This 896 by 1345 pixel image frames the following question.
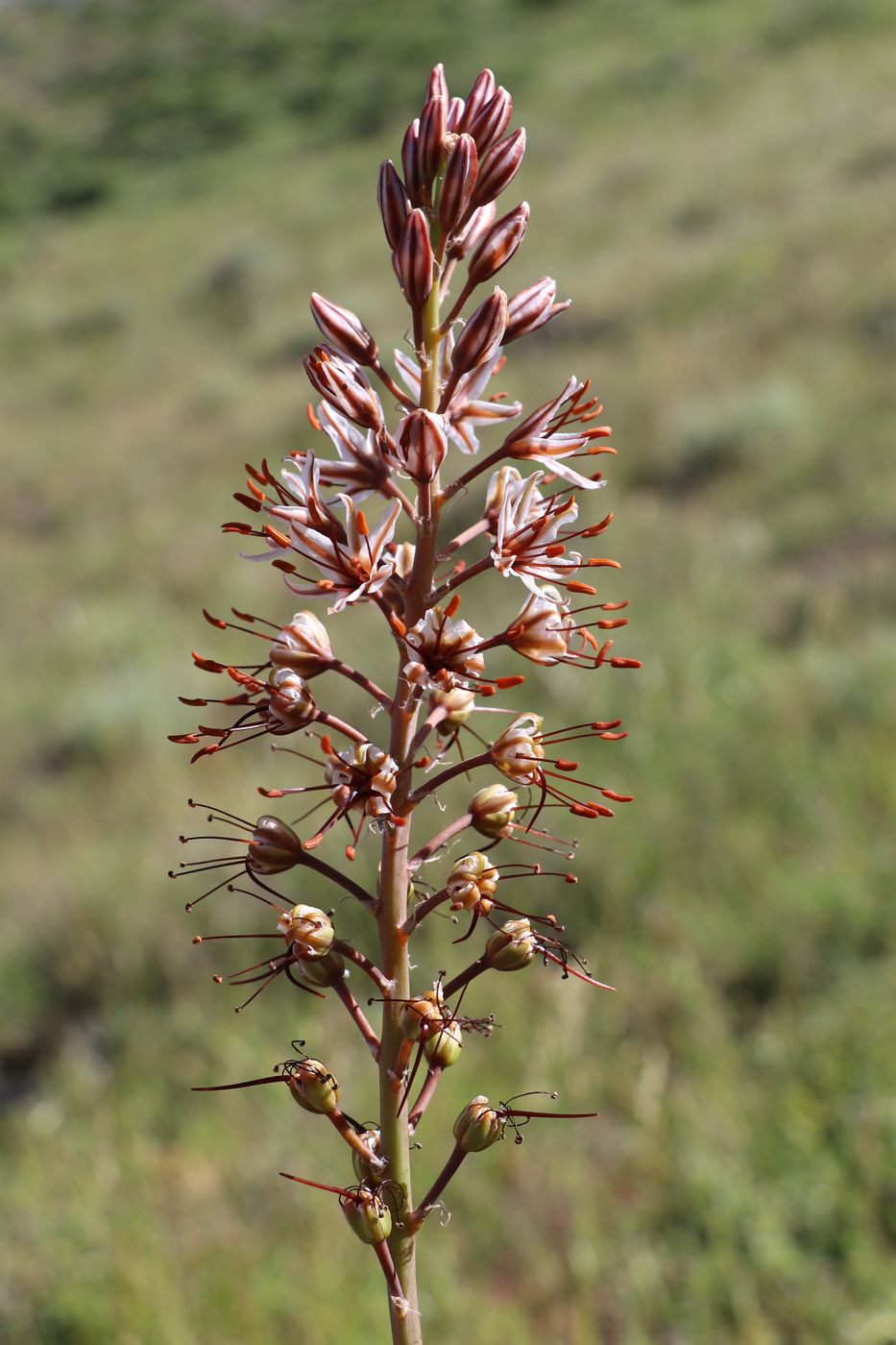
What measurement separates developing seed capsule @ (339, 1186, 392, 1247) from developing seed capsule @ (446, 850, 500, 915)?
1.47ft

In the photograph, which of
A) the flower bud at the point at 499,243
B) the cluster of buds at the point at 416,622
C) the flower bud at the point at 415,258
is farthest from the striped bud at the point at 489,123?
the flower bud at the point at 415,258

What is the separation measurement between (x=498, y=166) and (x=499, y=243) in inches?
5.0

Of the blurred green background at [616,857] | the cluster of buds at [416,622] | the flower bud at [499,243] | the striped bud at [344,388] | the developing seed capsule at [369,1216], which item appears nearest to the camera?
the developing seed capsule at [369,1216]

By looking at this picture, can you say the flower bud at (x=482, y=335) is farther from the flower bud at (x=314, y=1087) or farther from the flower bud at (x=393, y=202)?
the flower bud at (x=314, y=1087)

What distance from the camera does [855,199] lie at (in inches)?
618

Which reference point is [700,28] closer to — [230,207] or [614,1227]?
[230,207]

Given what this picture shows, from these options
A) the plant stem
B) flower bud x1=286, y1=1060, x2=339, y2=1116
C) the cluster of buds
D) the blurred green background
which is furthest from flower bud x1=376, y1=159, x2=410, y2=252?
the blurred green background

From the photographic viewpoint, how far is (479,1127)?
1885mm

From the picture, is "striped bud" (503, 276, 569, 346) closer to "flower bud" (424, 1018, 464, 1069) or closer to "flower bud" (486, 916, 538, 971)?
"flower bud" (486, 916, 538, 971)

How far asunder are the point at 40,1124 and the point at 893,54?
25.4 meters

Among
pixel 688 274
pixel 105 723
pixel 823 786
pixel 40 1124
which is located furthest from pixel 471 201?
pixel 688 274

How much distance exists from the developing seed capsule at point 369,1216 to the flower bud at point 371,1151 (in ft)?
0.15

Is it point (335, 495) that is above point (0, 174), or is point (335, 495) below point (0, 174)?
below

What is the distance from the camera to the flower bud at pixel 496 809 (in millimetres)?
1977
